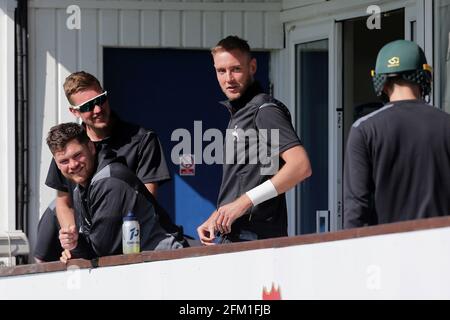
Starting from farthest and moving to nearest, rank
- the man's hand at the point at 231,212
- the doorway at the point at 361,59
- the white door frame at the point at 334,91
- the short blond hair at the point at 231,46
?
the doorway at the point at 361,59
the white door frame at the point at 334,91
the short blond hair at the point at 231,46
the man's hand at the point at 231,212

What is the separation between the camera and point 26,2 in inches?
387

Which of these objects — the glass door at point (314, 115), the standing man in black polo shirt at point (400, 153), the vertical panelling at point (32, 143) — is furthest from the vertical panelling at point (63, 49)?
the standing man in black polo shirt at point (400, 153)

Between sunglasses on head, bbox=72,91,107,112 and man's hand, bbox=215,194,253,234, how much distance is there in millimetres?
1289

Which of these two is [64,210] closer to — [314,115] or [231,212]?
[231,212]

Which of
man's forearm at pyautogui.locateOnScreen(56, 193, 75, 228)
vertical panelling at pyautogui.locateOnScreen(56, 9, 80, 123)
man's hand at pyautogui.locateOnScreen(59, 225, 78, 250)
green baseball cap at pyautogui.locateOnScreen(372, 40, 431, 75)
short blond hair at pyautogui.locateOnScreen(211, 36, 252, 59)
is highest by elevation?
vertical panelling at pyautogui.locateOnScreen(56, 9, 80, 123)

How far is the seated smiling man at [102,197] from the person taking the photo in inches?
254

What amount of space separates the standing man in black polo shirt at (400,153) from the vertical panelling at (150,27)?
495 centimetres

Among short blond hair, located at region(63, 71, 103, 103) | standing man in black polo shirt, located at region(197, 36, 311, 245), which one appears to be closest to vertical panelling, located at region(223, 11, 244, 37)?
short blond hair, located at region(63, 71, 103, 103)

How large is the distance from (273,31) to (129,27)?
1.23 m

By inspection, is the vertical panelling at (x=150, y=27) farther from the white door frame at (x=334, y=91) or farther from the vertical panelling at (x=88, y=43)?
the white door frame at (x=334, y=91)

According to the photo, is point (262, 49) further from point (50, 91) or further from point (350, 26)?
point (50, 91)

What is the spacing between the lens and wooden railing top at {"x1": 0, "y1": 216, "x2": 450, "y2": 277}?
4.72 metres

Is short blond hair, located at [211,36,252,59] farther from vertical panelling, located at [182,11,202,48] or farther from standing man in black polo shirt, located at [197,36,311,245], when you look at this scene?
vertical panelling, located at [182,11,202,48]
